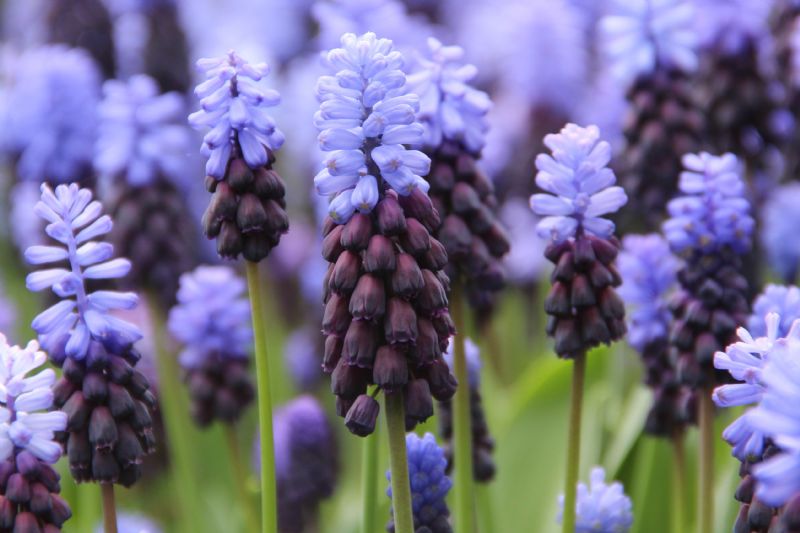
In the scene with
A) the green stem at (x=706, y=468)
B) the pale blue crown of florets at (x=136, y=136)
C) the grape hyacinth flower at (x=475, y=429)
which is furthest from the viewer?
the pale blue crown of florets at (x=136, y=136)

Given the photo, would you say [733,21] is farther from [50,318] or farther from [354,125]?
[50,318]

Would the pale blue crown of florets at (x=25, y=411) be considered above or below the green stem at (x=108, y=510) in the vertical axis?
above

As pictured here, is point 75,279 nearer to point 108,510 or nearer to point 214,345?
point 108,510

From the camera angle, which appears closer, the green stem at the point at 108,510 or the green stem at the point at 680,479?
the green stem at the point at 108,510

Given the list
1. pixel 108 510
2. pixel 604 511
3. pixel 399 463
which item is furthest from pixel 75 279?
pixel 604 511

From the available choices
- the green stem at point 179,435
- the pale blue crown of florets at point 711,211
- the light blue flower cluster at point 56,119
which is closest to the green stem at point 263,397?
the pale blue crown of florets at point 711,211

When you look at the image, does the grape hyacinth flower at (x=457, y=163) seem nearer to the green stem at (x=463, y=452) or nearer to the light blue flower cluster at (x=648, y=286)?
the green stem at (x=463, y=452)

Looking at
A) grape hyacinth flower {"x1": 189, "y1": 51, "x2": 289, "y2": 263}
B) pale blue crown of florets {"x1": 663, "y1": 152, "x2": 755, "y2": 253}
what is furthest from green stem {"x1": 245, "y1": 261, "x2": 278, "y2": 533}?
pale blue crown of florets {"x1": 663, "y1": 152, "x2": 755, "y2": 253}
